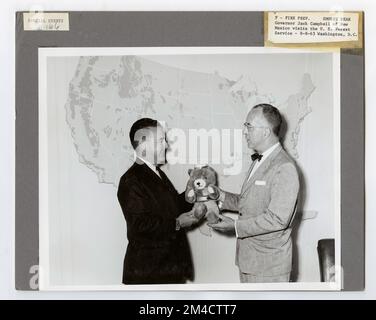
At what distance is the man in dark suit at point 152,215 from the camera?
1230 millimetres

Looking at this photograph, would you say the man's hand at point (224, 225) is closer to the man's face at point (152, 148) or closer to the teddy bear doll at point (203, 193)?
the teddy bear doll at point (203, 193)

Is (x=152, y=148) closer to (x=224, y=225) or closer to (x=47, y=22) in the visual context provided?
(x=224, y=225)

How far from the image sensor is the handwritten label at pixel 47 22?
1.24m

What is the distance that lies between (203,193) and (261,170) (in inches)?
4.5

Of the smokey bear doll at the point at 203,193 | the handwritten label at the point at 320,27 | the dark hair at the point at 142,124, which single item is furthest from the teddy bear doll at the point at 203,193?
the handwritten label at the point at 320,27

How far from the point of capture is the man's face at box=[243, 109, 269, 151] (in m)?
1.23

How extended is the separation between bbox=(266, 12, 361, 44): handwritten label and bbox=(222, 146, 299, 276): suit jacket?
0.21 metres

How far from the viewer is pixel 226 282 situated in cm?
124

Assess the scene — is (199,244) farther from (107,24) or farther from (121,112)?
(107,24)

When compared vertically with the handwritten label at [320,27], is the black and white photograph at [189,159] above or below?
below

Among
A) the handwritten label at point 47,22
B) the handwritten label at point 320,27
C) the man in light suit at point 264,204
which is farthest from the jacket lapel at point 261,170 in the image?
the handwritten label at point 47,22

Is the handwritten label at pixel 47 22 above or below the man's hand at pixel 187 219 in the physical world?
above

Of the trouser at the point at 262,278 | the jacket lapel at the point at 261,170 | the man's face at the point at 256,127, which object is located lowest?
the trouser at the point at 262,278

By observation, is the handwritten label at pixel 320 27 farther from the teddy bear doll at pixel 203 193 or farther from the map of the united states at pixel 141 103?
the teddy bear doll at pixel 203 193
